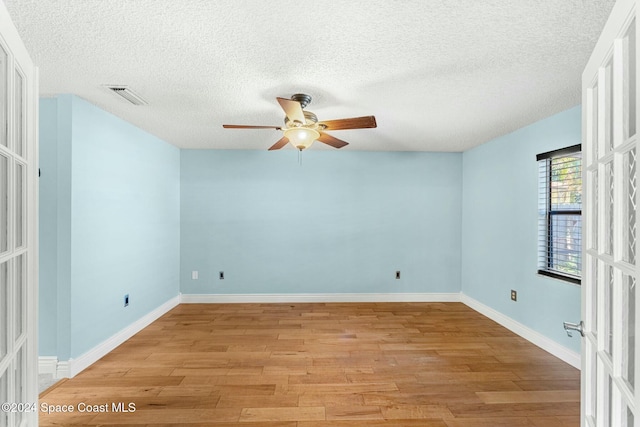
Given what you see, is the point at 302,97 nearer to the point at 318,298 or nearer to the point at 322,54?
the point at 322,54

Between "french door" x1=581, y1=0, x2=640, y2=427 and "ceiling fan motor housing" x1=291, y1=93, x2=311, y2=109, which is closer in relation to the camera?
"french door" x1=581, y1=0, x2=640, y2=427

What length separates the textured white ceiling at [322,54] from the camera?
53.7 inches

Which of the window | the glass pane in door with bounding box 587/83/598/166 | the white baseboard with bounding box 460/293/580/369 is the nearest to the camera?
the glass pane in door with bounding box 587/83/598/166

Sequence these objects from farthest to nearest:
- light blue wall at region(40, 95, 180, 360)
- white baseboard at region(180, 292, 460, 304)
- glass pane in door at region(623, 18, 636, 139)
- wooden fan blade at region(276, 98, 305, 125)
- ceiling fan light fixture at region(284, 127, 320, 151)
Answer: white baseboard at region(180, 292, 460, 304) < light blue wall at region(40, 95, 180, 360) < ceiling fan light fixture at region(284, 127, 320, 151) < wooden fan blade at region(276, 98, 305, 125) < glass pane in door at region(623, 18, 636, 139)

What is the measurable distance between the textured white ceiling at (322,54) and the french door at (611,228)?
2.17 feet

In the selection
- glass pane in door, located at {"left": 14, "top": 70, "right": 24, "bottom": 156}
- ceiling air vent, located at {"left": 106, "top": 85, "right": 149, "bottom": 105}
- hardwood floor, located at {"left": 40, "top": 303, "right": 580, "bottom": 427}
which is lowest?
hardwood floor, located at {"left": 40, "top": 303, "right": 580, "bottom": 427}

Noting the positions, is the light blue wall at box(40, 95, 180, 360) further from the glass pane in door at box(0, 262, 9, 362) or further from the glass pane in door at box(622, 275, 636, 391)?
the glass pane in door at box(622, 275, 636, 391)

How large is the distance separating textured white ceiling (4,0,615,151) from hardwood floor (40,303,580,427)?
7.39 ft

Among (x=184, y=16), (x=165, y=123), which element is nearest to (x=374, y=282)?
(x=165, y=123)

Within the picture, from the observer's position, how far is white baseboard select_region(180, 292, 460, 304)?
4.15 m

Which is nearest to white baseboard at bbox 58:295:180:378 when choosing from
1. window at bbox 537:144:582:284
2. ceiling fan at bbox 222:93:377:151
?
ceiling fan at bbox 222:93:377:151

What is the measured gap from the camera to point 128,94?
2.28 meters

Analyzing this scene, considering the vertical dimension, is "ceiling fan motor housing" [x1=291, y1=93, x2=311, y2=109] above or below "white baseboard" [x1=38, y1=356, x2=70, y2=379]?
above

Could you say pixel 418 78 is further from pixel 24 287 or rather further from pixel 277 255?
pixel 277 255
